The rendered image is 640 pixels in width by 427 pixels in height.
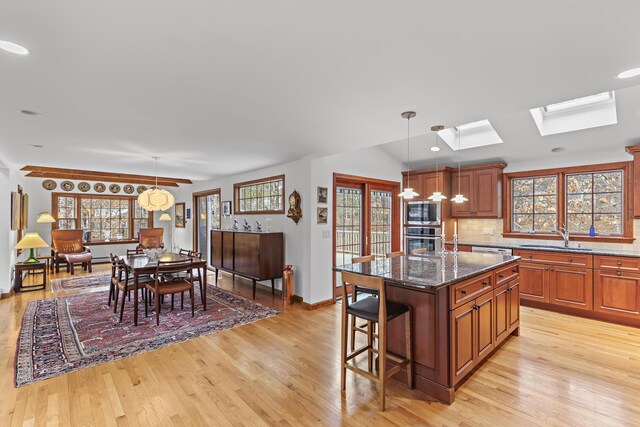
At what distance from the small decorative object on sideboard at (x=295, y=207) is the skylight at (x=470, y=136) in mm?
2466

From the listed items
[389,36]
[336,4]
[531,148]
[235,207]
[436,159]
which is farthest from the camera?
[235,207]

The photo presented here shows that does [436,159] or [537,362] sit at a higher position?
[436,159]

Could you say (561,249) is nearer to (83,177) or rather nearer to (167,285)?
(167,285)

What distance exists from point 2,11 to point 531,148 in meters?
5.68

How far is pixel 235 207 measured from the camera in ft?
22.5

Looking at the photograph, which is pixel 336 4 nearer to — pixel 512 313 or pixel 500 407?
pixel 500 407

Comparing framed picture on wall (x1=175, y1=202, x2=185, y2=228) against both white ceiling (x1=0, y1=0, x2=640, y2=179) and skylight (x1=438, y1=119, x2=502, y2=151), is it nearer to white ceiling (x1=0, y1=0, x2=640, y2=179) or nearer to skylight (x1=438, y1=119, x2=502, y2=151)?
white ceiling (x1=0, y1=0, x2=640, y2=179)

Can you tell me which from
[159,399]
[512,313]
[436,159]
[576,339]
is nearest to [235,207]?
[436,159]

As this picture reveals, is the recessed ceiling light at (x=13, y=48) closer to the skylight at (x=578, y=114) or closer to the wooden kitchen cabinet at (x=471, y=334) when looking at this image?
the wooden kitchen cabinet at (x=471, y=334)

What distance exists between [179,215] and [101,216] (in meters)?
2.15

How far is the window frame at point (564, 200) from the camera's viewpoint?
13.8ft

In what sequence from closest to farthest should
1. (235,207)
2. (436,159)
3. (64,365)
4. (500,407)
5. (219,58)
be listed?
(219,58) → (500,407) → (64,365) → (436,159) → (235,207)

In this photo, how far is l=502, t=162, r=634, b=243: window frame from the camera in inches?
166

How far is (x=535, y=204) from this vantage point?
5.07 m
